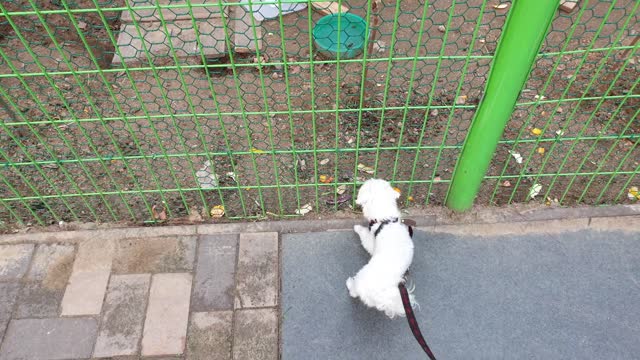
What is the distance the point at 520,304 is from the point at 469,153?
1.00 m

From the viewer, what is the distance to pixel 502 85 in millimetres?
2492

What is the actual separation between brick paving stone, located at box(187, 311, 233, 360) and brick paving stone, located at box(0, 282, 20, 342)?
1156 millimetres

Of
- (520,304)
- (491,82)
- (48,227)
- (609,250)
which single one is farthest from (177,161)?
(609,250)

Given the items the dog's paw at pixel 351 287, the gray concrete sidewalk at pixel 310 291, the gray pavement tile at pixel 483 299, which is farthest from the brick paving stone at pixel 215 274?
the dog's paw at pixel 351 287

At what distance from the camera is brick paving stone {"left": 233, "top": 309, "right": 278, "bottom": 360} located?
2832 mm

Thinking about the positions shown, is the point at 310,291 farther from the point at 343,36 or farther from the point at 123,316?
the point at 343,36

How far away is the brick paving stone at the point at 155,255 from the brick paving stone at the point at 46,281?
34cm

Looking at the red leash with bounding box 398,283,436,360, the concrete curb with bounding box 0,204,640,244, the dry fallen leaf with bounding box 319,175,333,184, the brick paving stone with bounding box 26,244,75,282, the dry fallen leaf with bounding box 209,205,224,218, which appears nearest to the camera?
the red leash with bounding box 398,283,436,360

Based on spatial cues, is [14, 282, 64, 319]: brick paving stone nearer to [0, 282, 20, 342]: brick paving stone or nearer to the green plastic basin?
[0, 282, 20, 342]: brick paving stone

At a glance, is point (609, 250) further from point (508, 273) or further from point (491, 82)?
point (491, 82)

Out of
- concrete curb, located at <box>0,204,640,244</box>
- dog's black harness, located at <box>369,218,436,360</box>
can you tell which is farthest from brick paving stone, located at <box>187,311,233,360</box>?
dog's black harness, located at <box>369,218,436,360</box>

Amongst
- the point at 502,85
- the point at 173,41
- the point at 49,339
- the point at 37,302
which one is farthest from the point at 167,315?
the point at 173,41

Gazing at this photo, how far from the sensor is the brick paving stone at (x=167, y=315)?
2869 millimetres

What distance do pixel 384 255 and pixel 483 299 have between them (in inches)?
31.6
